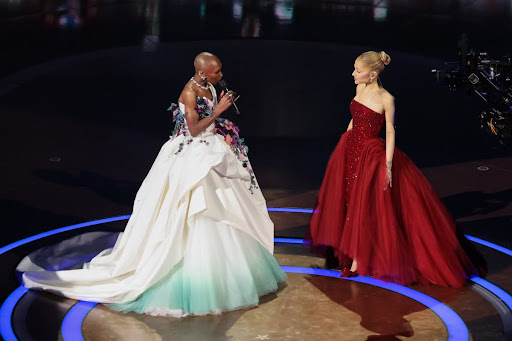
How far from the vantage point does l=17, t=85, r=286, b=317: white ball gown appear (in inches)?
225

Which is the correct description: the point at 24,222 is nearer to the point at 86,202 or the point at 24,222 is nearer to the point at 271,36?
the point at 86,202

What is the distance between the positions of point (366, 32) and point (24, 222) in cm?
737

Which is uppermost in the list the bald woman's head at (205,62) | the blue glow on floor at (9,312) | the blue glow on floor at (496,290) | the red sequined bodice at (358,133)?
the bald woman's head at (205,62)

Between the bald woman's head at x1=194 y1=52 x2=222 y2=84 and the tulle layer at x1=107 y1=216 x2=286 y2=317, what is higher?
the bald woman's head at x1=194 y1=52 x2=222 y2=84

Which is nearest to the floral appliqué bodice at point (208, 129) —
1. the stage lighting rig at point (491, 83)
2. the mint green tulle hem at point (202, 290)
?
the mint green tulle hem at point (202, 290)

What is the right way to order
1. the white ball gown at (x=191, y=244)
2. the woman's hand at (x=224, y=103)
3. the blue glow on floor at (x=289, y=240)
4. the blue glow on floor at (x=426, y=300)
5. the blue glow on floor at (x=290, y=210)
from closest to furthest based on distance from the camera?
1. the blue glow on floor at (x=426, y=300)
2. the white ball gown at (x=191, y=244)
3. the woman's hand at (x=224, y=103)
4. the blue glow on floor at (x=289, y=240)
5. the blue glow on floor at (x=290, y=210)

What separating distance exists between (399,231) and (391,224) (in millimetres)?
86

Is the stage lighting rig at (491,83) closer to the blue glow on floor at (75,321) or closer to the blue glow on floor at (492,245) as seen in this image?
the blue glow on floor at (492,245)

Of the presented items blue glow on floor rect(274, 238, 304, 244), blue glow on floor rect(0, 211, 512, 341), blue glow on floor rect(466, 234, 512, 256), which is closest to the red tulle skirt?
blue glow on floor rect(0, 211, 512, 341)

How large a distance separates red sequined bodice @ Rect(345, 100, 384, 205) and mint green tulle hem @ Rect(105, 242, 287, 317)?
114 cm

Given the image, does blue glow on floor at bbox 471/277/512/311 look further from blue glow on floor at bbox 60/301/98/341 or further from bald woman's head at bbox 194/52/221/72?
blue glow on floor at bbox 60/301/98/341

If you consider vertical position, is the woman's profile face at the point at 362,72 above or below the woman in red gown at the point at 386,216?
above

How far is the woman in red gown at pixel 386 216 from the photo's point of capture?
6277 mm

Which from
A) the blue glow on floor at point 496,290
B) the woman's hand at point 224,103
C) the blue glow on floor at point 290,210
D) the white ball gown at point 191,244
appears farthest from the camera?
the blue glow on floor at point 290,210
